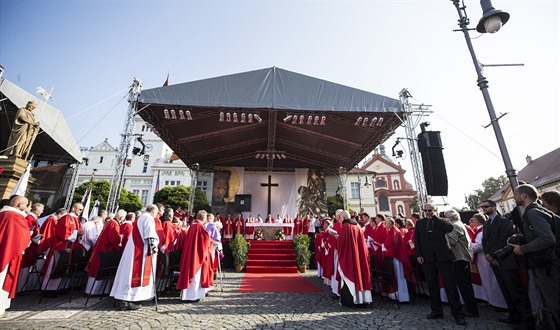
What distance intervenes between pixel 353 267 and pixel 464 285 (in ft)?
5.92

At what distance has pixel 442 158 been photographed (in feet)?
27.9

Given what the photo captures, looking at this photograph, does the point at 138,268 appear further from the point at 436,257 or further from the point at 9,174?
the point at 9,174

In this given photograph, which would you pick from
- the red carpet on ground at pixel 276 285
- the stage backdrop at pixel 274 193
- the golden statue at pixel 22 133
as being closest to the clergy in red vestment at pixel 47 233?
the red carpet on ground at pixel 276 285

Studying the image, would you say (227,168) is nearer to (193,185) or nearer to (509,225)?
(193,185)

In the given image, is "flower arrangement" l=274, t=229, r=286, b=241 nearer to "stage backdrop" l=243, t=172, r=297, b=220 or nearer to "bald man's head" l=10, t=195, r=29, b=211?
"stage backdrop" l=243, t=172, r=297, b=220

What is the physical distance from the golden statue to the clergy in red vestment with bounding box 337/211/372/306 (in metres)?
10.4

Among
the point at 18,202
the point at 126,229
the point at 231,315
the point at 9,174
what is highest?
the point at 9,174

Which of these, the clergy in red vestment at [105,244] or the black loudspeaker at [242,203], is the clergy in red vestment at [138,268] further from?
the black loudspeaker at [242,203]

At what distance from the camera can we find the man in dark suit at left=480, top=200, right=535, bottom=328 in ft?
11.8

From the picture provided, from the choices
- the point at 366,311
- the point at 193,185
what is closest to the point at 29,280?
the point at 366,311

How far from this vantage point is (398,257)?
5.52 m

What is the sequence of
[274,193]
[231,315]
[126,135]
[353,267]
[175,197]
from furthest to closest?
[175,197]
[274,193]
[126,135]
[353,267]
[231,315]

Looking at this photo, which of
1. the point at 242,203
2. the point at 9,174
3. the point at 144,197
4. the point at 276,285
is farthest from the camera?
the point at 144,197

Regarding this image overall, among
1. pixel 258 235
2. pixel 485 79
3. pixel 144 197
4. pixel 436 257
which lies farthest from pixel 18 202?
pixel 144 197
